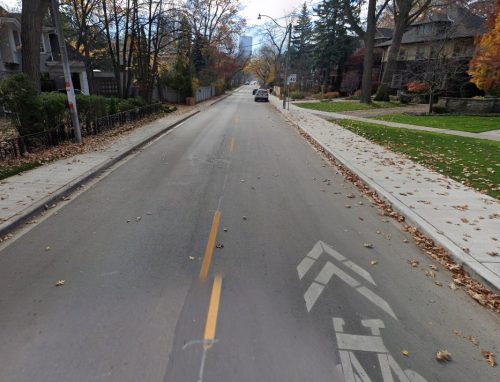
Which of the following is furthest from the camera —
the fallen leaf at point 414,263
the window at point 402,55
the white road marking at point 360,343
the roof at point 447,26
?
the window at point 402,55

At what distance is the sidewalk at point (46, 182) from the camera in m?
6.14

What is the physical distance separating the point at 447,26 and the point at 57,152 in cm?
3682

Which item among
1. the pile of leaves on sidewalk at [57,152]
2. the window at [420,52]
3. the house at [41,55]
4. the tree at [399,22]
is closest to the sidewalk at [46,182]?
the pile of leaves on sidewalk at [57,152]

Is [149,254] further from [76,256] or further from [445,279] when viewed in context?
[445,279]

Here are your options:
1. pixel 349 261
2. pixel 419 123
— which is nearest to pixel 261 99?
pixel 419 123

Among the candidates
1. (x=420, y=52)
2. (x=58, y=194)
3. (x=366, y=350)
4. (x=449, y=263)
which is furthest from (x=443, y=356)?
(x=420, y=52)

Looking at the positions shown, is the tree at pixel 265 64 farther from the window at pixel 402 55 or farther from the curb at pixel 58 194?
the curb at pixel 58 194

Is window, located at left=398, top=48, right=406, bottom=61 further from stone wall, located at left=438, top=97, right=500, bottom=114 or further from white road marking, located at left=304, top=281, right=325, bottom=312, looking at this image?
white road marking, located at left=304, top=281, right=325, bottom=312

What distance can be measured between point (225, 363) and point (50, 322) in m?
1.96

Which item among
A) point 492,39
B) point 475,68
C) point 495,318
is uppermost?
point 492,39

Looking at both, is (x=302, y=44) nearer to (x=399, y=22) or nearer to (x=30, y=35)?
(x=399, y=22)

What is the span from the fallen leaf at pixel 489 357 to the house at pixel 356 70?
5107cm

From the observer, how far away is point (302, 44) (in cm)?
7019

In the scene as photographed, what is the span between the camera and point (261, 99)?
46.0 meters
